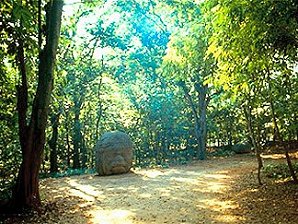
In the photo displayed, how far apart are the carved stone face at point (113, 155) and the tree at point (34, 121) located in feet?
21.6

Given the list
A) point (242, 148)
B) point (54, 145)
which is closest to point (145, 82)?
point (54, 145)

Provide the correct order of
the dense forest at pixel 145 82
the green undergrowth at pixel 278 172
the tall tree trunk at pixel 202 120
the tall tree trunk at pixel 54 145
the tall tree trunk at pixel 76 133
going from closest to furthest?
the dense forest at pixel 145 82 < the green undergrowth at pixel 278 172 < the tall tree trunk at pixel 54 145 < the tall tree trunk at pixel 76 133 < the tall tree trunk at pixel 202 120

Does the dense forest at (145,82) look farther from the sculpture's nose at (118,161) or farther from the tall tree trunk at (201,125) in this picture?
the sculpture's nose at (118,161)

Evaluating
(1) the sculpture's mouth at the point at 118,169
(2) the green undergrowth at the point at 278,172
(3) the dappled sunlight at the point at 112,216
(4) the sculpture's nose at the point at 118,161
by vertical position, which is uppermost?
(4) the sculpture's nose at the point at 118,161

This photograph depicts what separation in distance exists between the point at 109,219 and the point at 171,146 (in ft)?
57.9

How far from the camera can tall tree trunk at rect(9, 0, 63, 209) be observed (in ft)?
27.2

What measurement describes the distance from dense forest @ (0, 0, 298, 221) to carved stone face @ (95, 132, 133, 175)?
2.86 m

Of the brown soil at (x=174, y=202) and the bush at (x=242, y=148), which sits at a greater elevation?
the bush at (x=242, y=148)

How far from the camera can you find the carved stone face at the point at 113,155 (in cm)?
1516

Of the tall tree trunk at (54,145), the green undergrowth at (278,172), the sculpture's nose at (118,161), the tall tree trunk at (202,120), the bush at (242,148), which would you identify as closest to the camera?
the green undergrowth at (278,172)

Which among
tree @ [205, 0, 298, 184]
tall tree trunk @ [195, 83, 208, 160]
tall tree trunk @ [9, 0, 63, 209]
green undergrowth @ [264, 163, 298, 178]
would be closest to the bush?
tall tree trunk @ [195, 83, 208, 160]

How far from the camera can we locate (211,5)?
716cm

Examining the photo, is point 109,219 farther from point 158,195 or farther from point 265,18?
point 265,18

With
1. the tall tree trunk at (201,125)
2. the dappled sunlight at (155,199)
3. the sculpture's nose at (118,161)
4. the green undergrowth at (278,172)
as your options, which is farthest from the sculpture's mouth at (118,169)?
the tall tree trunk at (201,125)
